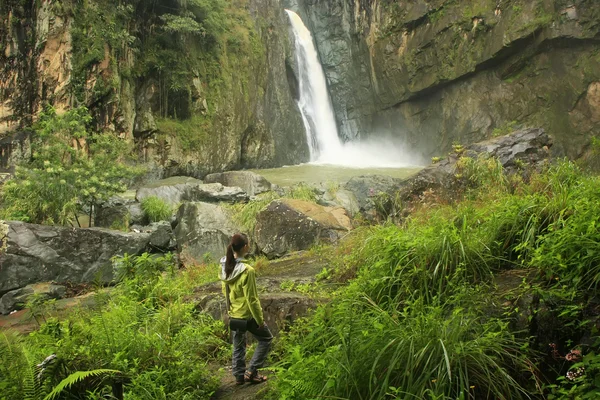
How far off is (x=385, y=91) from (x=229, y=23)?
29.0ft

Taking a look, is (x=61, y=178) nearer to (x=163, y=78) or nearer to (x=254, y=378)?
(x=254, y=378)

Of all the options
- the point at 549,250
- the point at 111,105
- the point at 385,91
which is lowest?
the point at 549,250

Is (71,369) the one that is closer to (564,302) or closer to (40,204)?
(564,302)

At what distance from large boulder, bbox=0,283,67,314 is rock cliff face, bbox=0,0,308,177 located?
28.2ft

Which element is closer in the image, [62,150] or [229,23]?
[62,150]

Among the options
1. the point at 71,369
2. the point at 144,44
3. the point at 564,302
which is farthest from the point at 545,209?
the point at 144,44

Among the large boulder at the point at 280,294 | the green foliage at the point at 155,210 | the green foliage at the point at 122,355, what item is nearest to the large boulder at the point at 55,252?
the green foliage at the point at 155,210

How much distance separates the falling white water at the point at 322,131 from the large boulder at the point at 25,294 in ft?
58.9

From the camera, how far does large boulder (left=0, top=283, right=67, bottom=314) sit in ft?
28.6

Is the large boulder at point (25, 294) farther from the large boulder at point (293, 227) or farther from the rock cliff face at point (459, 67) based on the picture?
the rock cliff face at point (459, 67)

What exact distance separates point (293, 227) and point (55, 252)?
4.63m

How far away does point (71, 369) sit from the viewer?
12.0ft

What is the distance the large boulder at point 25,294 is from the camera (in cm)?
870

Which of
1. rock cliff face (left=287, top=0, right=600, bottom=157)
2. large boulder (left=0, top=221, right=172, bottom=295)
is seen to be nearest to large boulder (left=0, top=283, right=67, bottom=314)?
large boulder (left=0, top=221, right=172, bottom=295)
